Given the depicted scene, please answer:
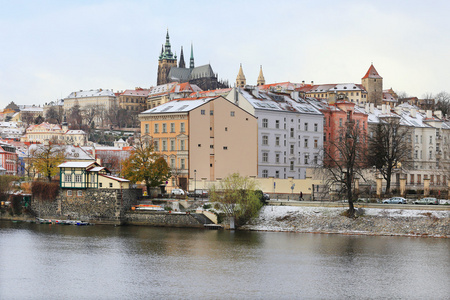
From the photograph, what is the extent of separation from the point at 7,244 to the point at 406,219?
33033 mm

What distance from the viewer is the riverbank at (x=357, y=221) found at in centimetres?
6341

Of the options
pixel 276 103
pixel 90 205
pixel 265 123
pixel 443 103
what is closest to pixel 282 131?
pixel 265 123

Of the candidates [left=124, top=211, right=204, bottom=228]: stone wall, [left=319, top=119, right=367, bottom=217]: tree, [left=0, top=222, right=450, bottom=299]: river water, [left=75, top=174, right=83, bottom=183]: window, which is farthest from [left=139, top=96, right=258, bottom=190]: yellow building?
[left=0, top=222, right=450, bottom=299]: river water

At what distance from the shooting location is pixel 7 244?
190 feet

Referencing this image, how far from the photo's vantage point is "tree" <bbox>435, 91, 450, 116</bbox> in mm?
160625

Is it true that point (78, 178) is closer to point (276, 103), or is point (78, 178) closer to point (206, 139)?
point (206, 139)

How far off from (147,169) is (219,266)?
3321 centimetres

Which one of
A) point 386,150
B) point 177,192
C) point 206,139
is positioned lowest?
point 177,192

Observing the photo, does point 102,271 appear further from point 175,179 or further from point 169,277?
point 175,179

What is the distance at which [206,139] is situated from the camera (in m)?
86.8

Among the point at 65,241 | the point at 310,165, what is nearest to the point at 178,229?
the point at 65,241

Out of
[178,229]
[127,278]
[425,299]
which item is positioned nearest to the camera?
[425,299]

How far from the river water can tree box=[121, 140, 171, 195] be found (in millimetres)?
14382

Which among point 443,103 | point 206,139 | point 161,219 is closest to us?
point 161,219
